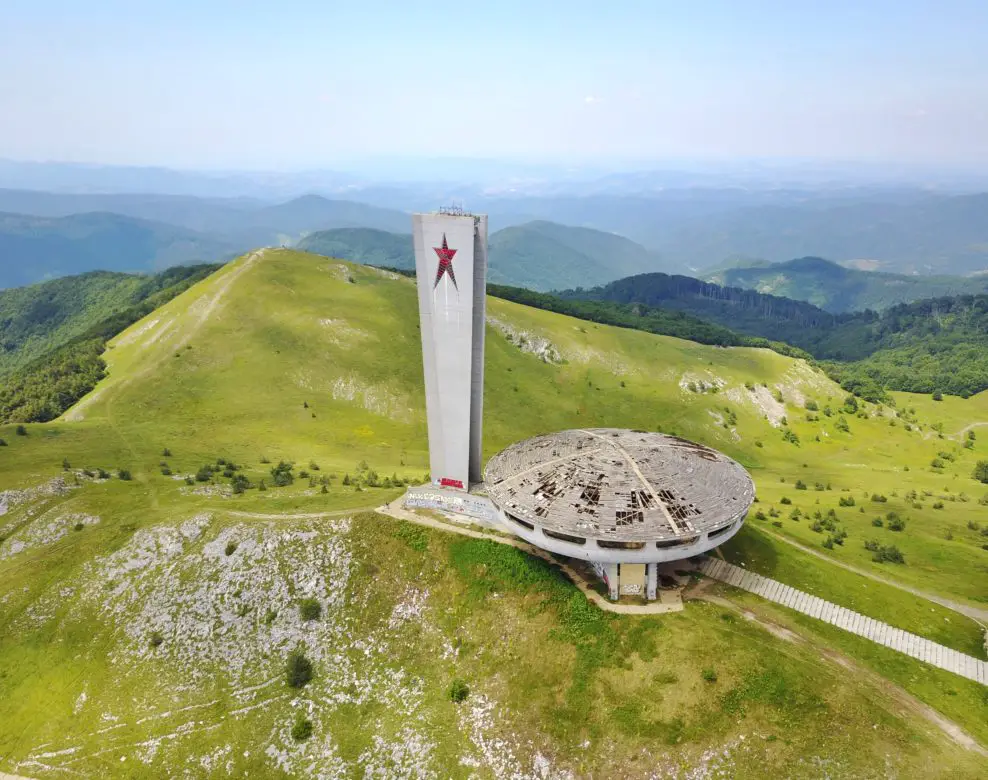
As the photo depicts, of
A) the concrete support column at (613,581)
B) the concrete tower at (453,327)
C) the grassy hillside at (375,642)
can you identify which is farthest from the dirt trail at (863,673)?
the concrete tower at (453,327)

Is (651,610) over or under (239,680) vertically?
over

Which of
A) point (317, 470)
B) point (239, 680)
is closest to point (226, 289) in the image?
point (317, 470)

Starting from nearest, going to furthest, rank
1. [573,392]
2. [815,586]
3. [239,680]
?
1. [239,680]
2. [815,586]
3. [573,392]

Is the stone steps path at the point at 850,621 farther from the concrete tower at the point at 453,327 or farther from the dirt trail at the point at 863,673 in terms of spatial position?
the concrete tower at the point at 453,327

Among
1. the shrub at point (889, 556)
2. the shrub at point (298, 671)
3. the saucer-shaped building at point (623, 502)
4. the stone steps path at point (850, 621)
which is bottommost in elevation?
the shrub at point (298, 671)

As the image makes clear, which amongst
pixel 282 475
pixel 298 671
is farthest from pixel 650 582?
pixel 282 475

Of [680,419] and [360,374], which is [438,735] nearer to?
[360,374]
